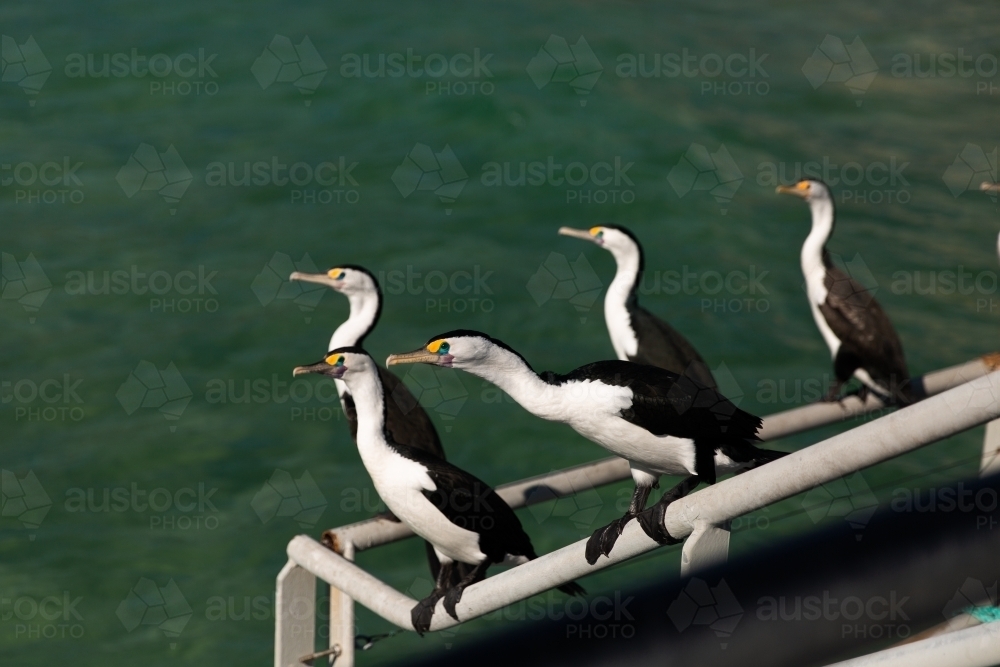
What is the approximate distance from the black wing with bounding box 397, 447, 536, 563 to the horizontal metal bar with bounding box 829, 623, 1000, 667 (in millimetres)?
2559

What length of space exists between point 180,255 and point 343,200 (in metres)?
1.86

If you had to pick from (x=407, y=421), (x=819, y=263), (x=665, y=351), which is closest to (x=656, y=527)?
(x=407, y=421)

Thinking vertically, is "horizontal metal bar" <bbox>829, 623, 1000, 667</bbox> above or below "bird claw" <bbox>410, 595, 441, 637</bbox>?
above

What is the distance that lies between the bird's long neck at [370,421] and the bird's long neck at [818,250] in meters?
3.63

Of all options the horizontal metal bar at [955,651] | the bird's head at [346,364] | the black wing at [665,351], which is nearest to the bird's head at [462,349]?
the bird's head at [346,364]

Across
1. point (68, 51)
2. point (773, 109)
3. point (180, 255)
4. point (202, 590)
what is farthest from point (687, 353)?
point (68, 51)

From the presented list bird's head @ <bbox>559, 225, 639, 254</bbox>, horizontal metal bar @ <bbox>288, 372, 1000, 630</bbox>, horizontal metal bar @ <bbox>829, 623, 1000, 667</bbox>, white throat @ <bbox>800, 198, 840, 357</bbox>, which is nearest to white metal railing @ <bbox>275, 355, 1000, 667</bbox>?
horizontal metal bar @ <bbox>288, 372, 1000, 630</bbox>

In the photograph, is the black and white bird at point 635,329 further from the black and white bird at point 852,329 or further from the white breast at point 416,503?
the white breast at point 416,503

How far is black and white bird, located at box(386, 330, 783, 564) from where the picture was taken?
11.3ft

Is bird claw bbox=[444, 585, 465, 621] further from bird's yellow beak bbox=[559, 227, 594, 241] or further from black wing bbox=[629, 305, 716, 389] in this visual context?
bird's yellow beak bbox=[559, 227, 594, 241]

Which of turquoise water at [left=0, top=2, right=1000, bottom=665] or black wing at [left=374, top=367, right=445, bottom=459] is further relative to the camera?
turquoise water at [left=0, top=2, right=1000, bottom=665]

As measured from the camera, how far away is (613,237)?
290 inches

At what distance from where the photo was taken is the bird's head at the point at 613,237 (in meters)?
7.17

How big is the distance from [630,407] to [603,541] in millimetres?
499
